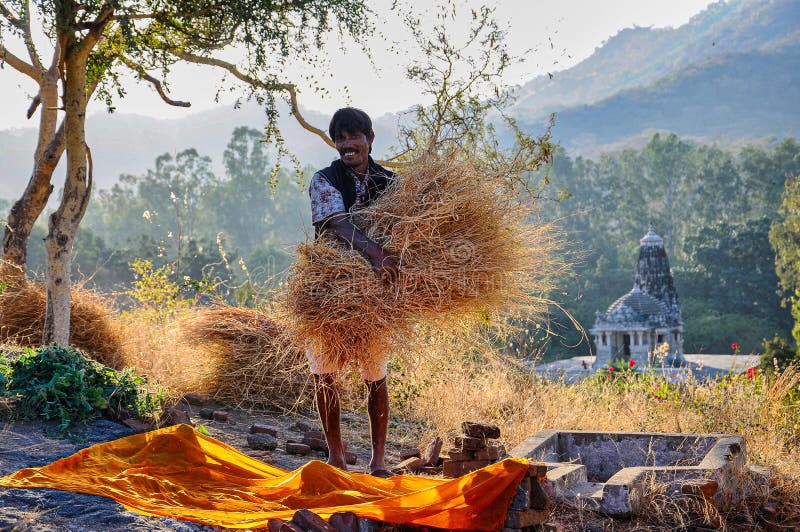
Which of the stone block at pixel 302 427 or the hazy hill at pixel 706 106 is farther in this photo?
the hazy hill at pixel 706 106

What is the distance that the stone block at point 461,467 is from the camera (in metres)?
4.05

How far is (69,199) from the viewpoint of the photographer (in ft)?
20.2

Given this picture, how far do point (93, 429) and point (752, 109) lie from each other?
140m

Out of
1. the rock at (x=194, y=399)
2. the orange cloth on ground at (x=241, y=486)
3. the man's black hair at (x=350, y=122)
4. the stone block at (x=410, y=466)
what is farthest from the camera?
the rock at (x=194, y=399)

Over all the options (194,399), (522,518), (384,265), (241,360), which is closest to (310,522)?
(522,518)

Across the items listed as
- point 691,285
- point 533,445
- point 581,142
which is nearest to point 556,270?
point 533,445

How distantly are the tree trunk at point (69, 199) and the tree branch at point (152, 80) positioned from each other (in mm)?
883

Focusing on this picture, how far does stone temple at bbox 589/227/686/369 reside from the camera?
93.1 ft

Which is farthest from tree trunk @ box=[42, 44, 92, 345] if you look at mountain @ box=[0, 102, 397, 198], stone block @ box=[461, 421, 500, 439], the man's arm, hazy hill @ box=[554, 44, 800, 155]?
mountain @ box=[0, 102, 397, 198]

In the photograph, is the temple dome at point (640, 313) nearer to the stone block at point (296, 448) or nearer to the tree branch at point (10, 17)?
the tree branch at point (10, 17)

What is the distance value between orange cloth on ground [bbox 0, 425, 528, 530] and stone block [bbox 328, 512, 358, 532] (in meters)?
0.07

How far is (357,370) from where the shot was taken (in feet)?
12.9

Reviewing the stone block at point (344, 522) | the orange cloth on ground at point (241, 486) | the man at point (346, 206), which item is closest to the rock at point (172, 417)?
the orange cloth on ground at point (241, 486)

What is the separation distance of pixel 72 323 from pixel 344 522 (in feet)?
14.6
